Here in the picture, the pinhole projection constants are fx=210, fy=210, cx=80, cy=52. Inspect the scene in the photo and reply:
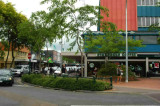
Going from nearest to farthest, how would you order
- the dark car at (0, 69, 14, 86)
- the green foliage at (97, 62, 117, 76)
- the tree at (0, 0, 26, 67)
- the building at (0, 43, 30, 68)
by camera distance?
the dark car at (0, 69, 14, 86)
the green foliage at (97, 62, 117, 76)
the tree at (0, 0, 26, 67)
the building at (0, 43, 30, 68)

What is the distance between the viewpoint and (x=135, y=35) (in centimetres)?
3309

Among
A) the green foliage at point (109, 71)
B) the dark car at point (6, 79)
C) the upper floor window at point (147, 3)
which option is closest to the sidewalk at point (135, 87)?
the green foliage at point (109, 71)

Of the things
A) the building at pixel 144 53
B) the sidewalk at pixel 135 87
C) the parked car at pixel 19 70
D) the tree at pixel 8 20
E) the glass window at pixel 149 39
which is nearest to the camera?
the sidewalk at pixel 135 87

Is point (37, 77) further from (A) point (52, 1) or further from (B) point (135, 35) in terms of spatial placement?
(B) point (135, 35)

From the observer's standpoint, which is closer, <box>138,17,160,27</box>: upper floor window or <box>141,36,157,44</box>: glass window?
<box>141,36,157,44</box>: glass window

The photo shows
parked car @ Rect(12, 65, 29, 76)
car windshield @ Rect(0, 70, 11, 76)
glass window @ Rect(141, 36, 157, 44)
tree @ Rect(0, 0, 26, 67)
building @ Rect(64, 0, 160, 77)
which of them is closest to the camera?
car windshield @ Rect(0, 70, 11, 76)

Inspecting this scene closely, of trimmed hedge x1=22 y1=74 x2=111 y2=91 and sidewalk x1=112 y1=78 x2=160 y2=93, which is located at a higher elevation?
trimmed hedge x1=22 y1=74 x2=111 y2=91

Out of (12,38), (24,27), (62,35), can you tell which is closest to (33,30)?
(24,27)

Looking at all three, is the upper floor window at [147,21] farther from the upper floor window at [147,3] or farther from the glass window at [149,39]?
the glass window at [149,39]

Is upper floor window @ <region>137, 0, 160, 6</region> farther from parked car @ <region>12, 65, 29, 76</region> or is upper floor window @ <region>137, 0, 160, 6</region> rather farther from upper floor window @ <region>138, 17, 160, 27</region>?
parked car @ <region>12, 65, 29, 76</region>

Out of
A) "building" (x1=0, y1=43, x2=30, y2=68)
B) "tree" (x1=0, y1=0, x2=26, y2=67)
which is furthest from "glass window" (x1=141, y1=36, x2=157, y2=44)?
"building" (x1=0, y1=43, x2=30, y2=68)

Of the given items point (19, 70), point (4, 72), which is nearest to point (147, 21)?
point (19, 70)

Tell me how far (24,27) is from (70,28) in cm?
1083

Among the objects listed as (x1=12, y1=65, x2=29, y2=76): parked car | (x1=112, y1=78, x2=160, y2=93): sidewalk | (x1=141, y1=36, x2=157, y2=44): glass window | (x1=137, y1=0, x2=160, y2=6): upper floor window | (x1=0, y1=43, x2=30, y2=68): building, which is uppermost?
(x1=137, y1=0, x2=160, y2=6): upper floor window
